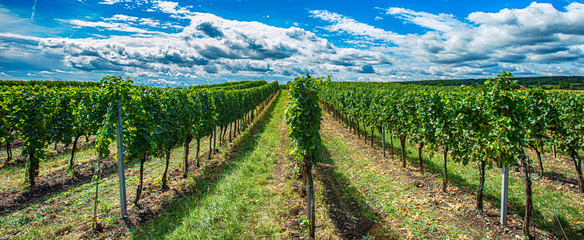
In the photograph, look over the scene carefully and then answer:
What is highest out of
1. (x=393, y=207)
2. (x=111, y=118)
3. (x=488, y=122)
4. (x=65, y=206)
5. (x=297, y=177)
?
(x=111, y=118)

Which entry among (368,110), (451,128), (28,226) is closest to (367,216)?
(451,128)

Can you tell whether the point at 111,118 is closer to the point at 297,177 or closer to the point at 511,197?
→ the point at 297,177

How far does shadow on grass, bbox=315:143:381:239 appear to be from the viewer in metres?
6.60

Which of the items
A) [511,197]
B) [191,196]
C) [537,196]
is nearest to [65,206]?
[191,196]

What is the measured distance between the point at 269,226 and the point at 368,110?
11952 millimetres

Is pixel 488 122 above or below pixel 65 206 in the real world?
above

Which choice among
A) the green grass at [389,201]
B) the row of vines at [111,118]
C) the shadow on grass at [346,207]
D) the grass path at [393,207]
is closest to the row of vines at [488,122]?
the grass path at [393,207]

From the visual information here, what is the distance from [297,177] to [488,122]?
6.45m

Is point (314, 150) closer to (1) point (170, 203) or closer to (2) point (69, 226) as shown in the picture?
(1) point (170, 203)

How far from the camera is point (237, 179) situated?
9.35 metres

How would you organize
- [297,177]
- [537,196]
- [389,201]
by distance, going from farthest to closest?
1. [297,177]
2. [537,196]
3. [389,201]

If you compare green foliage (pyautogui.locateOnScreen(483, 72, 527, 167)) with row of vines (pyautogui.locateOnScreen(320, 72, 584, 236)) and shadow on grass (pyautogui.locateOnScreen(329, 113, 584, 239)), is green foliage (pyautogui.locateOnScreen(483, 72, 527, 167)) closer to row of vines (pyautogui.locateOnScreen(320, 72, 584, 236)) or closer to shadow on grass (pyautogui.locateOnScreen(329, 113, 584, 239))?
row of vines (pyautogui.locateOnScreen(320, 72, 584, 236))

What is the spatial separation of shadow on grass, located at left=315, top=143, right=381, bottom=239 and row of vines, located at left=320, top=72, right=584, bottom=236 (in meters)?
3.19

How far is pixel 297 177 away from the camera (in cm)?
1019
